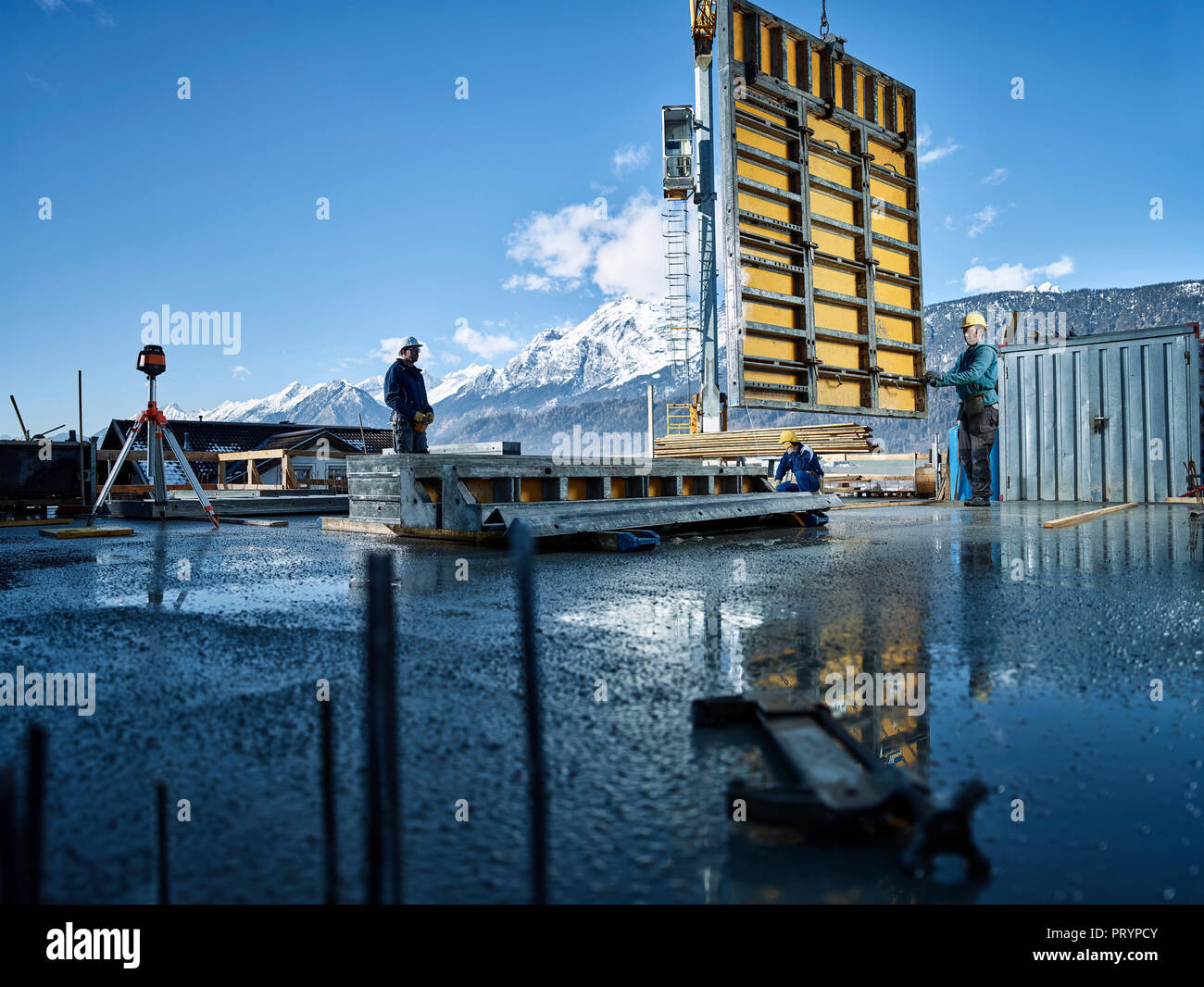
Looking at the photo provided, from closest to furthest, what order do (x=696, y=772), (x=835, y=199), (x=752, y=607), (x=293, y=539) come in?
(x=696, y=772) → (x=752, y=607) → (x=293, y=539) → (x=835, y=199)

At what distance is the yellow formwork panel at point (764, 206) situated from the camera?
873 centimetres

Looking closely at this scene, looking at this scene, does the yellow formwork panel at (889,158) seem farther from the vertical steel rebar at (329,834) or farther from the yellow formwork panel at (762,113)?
the vertical steel rebar at (329,834)

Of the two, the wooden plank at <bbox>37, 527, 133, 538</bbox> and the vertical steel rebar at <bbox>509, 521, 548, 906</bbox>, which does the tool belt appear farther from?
the wooden plank at <bbox>37, 527, 133, 538</bbox>

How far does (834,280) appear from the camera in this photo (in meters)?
9.98

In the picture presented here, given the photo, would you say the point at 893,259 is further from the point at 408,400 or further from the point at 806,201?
the point at 408,400

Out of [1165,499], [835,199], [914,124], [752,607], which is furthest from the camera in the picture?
[1165,499]

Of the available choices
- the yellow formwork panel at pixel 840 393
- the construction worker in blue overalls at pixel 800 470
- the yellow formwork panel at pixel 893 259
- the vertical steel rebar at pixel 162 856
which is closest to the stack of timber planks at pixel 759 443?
the construction worker in blue overalls at pixel 800 470

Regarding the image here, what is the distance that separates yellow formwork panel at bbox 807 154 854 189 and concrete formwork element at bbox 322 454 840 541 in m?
4.32

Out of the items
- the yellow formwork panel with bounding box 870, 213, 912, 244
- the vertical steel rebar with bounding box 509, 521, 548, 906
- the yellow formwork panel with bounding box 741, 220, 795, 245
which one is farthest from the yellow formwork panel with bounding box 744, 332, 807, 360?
the vertical steel rebar with bounding box 509, 521, 548, 906

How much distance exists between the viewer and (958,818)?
121cm

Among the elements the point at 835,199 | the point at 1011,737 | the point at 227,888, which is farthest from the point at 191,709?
the point at 835,199
